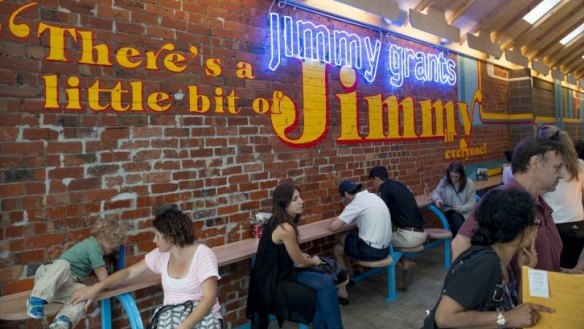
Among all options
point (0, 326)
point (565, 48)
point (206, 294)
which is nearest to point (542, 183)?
point (206, 294)

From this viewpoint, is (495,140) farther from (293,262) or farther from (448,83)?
(293,262)

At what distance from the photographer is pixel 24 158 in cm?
262

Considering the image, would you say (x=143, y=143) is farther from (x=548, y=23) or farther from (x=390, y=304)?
(x=548, y=23)

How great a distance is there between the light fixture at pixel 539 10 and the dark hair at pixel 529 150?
6.51 meters

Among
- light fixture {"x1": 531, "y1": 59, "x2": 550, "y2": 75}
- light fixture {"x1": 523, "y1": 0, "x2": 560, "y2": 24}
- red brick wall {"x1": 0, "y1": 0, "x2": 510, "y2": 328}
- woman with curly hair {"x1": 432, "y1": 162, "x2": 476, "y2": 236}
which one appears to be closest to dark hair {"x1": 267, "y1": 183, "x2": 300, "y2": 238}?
red brick wall {"x1": 0, "y1": 0, "x2": 510, "y2": 328}

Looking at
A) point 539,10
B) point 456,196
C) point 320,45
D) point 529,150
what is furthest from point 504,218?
point 539,10

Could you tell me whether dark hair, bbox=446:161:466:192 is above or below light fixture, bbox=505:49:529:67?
below

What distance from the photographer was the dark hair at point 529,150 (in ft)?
7.73

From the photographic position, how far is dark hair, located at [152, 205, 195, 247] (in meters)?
2.61

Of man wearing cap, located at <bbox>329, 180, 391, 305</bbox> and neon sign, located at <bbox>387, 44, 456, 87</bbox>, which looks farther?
neon sign, located at <bbox>387, 44, 456, 87</bbox>

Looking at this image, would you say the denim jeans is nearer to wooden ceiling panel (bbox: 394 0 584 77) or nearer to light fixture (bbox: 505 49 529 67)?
wooden ceiling panel (bbox: 394 0 584 77)

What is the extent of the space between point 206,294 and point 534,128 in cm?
870

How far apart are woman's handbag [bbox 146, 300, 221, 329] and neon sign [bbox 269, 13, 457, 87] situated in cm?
237

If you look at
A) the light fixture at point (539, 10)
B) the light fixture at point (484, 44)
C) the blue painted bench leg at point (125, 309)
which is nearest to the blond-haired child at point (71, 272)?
the blue painted bench leg at point (125, 309)
